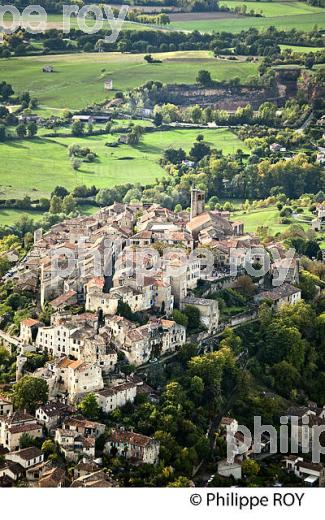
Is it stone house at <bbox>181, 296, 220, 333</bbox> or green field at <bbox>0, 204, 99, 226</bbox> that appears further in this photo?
green field at <bbox>0, 204, 99, 226</bbox>

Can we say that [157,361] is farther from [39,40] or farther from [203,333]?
[39,40]

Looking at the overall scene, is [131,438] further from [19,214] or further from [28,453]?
[19,214]

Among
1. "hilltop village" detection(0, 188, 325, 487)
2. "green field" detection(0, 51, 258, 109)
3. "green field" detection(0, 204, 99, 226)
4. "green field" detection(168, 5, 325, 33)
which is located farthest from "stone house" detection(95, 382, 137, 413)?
"green field" detection(168, 5, 325, 33)

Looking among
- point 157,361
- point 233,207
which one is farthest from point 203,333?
point 233,207

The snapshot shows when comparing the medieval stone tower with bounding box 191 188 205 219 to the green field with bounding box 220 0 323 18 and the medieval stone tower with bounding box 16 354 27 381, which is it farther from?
the green field with bounding box 220 0 323 18

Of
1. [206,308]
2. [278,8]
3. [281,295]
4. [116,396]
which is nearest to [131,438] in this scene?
[116,396]
